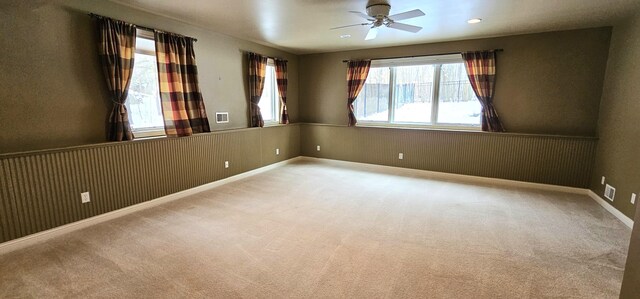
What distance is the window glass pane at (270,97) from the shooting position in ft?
19.1

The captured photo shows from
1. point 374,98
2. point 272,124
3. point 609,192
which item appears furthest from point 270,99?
point 609,192

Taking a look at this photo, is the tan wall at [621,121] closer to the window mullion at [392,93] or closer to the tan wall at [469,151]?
the tan wall at [469,151]

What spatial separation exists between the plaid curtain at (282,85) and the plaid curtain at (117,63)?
286 centimetres

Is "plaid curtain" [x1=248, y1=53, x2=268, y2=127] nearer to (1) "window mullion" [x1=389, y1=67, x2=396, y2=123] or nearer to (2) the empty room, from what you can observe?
(2) the empty room

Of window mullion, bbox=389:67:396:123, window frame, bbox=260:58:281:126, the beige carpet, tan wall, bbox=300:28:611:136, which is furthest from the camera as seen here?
window frame, bbox=260:58:281:126

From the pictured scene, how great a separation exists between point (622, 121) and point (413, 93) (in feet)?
9.37

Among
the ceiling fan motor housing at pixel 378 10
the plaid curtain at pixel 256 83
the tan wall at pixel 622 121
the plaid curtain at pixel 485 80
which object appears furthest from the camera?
the plaid curtain at pixel 256 83

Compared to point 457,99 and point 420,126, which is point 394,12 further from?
point 420,126

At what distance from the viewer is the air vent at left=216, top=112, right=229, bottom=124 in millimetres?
4637

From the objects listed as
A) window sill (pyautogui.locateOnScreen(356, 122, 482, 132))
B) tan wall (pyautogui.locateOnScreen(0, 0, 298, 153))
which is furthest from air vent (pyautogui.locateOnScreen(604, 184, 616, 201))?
tan wall (pyautogui.locateOnScreen(0, 0, 298, 153))

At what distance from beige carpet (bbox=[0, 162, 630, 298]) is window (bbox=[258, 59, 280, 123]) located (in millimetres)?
2392

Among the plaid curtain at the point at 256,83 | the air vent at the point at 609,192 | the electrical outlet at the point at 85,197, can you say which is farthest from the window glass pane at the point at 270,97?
the air vent at the point at 609,192

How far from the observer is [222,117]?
4.71 m

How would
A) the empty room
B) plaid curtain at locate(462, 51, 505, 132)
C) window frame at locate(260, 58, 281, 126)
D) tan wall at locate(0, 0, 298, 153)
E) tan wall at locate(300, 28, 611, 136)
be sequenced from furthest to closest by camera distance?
window frame at locate(260, 58, 281, 126), plaid curtain at locate(462, 51, 505, 132), tan wall at locate(300, 28, 611, 136), tan wall at locate(0, 0, 298, 153), the empty room
